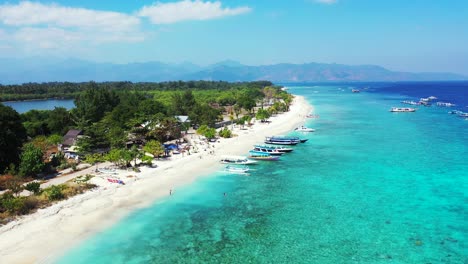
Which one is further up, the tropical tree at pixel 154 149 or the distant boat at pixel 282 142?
the tropical tree at pixel 154 149

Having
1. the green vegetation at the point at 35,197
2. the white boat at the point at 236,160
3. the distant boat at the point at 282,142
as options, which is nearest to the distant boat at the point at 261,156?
the white boat at the point at 236,160

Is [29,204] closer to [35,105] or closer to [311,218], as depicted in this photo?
[311,218]

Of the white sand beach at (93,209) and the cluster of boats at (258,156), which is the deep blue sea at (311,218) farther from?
the cluster of boats at (258,156)

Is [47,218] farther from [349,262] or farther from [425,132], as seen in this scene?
[425,132]

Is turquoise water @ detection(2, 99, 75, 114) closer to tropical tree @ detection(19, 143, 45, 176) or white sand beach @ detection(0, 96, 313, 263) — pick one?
tropical tree @ detection(19, 143, 45, 176)

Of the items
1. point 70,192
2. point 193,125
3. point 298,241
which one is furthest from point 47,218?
point 193,125

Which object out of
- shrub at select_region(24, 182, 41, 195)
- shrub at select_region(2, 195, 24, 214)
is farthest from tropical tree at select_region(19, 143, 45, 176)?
shrub at select_region(2, 195, 24, 214)

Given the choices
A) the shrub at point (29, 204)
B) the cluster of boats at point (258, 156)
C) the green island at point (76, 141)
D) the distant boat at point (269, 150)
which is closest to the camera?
the shrub at point (29, 204)
